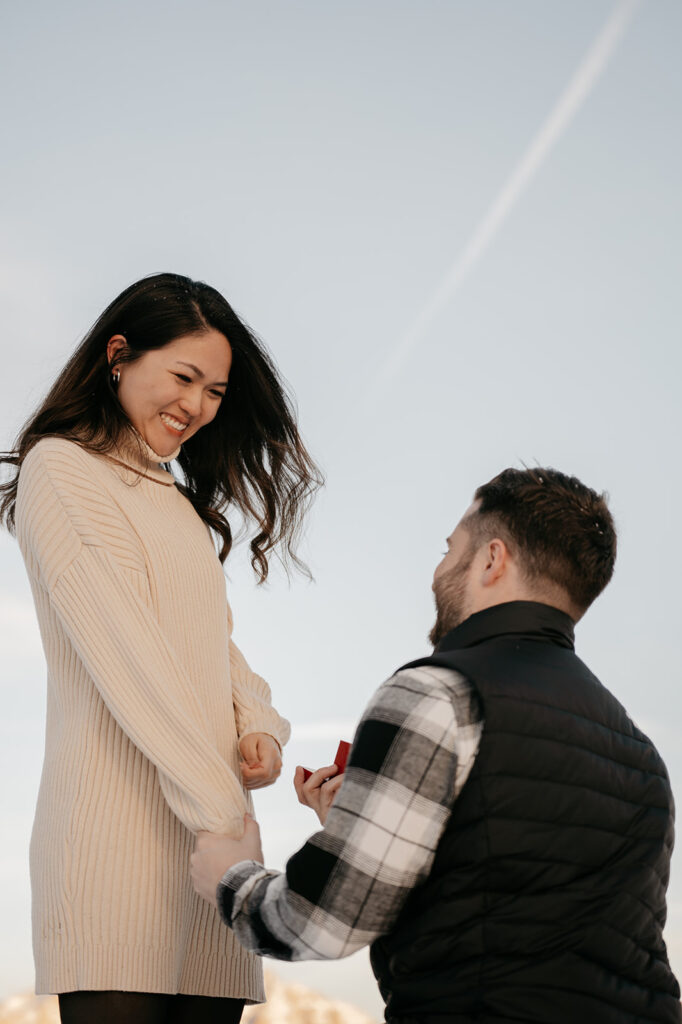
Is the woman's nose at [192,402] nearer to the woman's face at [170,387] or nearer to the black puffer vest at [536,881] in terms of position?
the woman's face at [170,387]

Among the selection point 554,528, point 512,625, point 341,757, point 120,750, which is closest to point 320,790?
point 341,757

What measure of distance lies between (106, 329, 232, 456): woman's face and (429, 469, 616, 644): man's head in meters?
0.63

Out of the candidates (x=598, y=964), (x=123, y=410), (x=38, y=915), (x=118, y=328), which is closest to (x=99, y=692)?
(x=38, y=915)

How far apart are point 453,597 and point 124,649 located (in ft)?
1.72

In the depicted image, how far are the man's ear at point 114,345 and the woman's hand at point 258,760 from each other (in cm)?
77

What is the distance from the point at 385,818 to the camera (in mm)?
1246

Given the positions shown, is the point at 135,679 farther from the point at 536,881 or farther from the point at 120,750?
the point at 536,881

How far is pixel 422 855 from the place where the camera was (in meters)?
1.25

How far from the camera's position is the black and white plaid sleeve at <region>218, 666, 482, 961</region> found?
1.24m

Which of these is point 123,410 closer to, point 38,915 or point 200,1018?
point 38,915

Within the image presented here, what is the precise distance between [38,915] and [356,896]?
0.62 m

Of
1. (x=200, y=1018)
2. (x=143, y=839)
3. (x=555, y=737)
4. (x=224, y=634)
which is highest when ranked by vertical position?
(x=555, y=737)

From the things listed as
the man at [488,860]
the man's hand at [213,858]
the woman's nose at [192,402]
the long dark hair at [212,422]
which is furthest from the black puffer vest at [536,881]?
the long dark hair at [212,422]

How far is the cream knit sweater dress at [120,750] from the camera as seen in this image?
1.54 m
